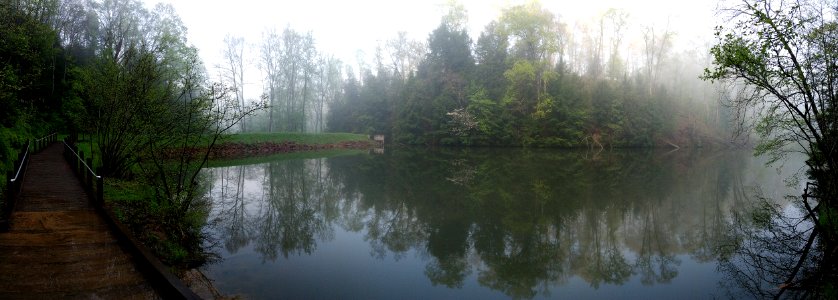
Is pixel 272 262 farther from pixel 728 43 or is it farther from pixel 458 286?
pixel 728 43

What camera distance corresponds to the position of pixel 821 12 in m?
8.09

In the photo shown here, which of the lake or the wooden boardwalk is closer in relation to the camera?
the wooden boardwalk

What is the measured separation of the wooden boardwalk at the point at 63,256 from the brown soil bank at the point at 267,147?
74.1ft

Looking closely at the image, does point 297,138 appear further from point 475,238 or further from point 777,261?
point 777,261

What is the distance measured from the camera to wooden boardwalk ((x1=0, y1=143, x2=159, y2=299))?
4.54m

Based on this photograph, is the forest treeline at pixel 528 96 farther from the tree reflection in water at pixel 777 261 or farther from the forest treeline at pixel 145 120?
the tree reflection in water at pixel 777 261

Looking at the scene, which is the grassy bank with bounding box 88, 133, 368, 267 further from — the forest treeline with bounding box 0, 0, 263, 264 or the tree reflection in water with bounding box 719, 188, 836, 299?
the tree reflection in water with bounding box 719, 188, 836, 299

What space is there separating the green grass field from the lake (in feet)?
66.1

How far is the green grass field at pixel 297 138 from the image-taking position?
117 ft

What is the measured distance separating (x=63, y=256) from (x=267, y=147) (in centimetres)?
3337

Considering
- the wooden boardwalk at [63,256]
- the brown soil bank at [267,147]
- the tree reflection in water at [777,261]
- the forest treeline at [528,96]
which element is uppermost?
the forest treeline at [528,96]

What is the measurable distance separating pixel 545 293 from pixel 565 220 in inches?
177

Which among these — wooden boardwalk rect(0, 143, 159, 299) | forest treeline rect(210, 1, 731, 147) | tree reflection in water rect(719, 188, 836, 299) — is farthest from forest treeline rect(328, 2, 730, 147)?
wooden boardwalk rect(0, 143, 159, 299)

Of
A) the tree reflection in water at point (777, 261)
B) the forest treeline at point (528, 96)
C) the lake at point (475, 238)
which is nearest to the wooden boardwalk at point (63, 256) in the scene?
the lake at point (475, 238)
